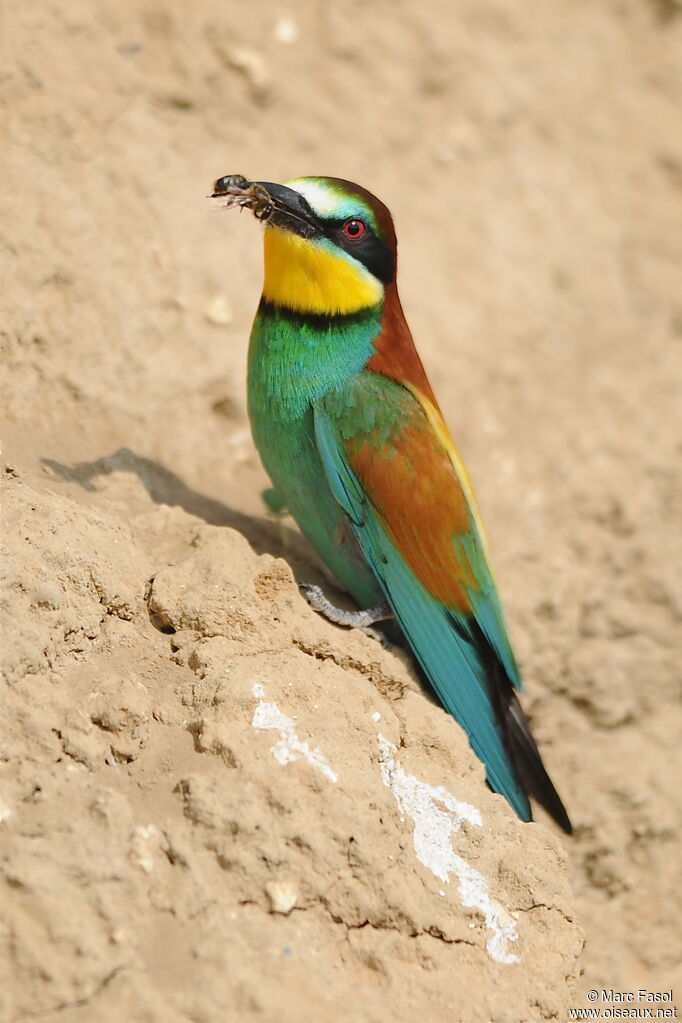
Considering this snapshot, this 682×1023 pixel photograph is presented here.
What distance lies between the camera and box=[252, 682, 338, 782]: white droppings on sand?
1892 millimetres

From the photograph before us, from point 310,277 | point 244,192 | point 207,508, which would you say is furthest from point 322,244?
point 207,508

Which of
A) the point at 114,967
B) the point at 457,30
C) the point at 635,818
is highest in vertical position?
the point at 457,30

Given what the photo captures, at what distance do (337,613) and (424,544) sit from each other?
0.93 ft

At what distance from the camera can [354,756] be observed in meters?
1.98

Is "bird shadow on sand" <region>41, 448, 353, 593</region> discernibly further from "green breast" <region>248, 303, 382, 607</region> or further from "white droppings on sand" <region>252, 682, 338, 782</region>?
"white droppings on sand" <region>252, 682, 338, 782</region>

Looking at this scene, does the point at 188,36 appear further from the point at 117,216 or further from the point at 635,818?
the point at 635,818

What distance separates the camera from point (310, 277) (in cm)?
258

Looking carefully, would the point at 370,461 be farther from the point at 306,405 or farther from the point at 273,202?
the point at 273,202

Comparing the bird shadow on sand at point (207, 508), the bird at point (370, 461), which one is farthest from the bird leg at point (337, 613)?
the bird shadow on sand at point (207, 508)

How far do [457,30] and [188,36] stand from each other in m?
1.13

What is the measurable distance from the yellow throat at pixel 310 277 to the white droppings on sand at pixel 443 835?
107 cm

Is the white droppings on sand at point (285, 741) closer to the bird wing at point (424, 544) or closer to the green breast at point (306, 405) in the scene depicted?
the bird wing at point (424, 544)

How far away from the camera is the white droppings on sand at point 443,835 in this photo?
1.94 metres

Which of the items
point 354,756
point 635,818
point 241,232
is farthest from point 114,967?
point 241,232
